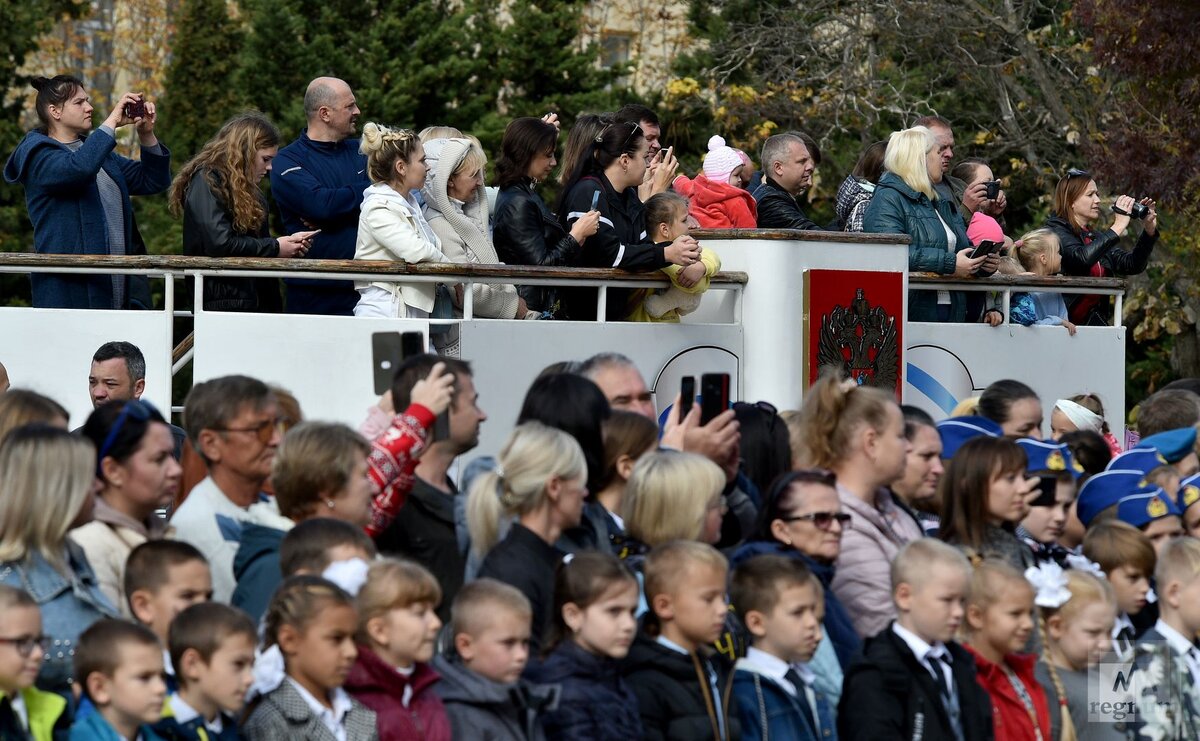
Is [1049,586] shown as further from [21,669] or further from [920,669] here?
[21,669]

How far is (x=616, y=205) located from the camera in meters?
10.5

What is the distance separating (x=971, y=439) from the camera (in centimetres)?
728

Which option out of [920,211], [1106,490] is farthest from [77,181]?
[1106,490]

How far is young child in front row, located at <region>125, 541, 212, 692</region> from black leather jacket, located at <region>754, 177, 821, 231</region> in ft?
23.4

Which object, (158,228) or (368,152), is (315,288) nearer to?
(368,152)

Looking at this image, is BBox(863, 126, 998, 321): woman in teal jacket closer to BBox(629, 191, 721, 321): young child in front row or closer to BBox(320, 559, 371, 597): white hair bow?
BBox(629, 191, 721, 321): young child in front row

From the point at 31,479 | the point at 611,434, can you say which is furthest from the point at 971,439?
the point at 31,479

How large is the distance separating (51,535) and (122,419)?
645 mm

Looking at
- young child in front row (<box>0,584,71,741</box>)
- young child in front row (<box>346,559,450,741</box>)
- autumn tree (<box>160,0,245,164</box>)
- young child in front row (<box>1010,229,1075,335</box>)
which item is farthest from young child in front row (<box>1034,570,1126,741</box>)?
autumn tree (<box>160,0,245,164</box>)

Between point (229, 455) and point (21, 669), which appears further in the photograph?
point (229, 455)

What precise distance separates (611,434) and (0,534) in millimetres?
2098

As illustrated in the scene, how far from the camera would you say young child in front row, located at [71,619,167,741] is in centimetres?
477

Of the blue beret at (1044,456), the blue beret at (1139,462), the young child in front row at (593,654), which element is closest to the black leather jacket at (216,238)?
the blue beret at (1044,456)

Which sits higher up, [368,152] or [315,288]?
[368,152]
